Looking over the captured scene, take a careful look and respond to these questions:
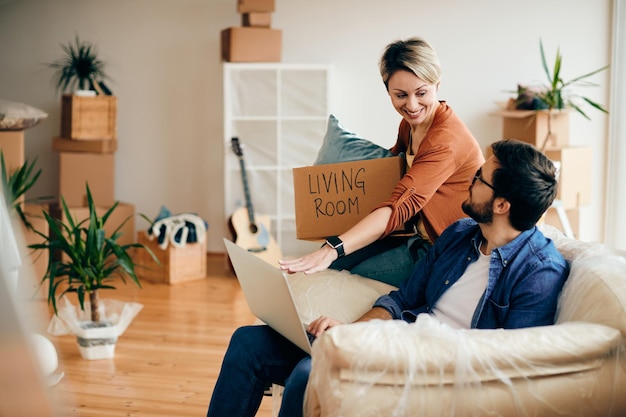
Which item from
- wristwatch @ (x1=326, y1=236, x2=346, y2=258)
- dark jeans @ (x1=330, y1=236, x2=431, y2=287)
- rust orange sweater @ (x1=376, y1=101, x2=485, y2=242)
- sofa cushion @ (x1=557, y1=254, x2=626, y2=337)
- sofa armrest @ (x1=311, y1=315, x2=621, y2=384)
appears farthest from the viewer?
dark jeans @ (x1=330, y1=236, x2=431, y2=287)

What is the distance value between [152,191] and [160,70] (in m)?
0.81

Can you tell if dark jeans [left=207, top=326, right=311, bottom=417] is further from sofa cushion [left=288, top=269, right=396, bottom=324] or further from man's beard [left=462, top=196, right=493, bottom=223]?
man's beard [left=462, top=196, right=493, bottom=223]

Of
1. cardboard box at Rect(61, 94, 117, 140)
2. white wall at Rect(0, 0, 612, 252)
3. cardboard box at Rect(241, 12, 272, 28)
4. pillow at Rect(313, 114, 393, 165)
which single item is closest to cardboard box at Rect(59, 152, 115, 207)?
cardboard box at Rect(61, 94, 117, 140)

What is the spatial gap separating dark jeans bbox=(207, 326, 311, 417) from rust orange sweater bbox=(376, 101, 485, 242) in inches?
18.0

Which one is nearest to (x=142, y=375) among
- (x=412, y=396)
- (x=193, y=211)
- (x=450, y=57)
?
(x=412, y=396)

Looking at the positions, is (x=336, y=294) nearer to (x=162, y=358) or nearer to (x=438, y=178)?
(x=438, y=178)

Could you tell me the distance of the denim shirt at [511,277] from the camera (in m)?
1.80

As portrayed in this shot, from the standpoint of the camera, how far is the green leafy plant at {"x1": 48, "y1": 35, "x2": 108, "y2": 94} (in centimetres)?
523

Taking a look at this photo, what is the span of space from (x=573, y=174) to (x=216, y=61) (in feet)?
7.87

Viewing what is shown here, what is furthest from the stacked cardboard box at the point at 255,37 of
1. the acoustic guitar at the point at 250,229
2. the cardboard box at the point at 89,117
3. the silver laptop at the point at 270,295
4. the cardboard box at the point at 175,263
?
the silver laptop at the point at 270,295

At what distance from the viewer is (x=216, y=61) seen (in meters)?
5.53

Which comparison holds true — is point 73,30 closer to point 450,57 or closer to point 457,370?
point 450,57

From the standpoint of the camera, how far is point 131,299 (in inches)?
175

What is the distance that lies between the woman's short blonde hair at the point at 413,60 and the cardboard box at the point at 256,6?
2.90 m
